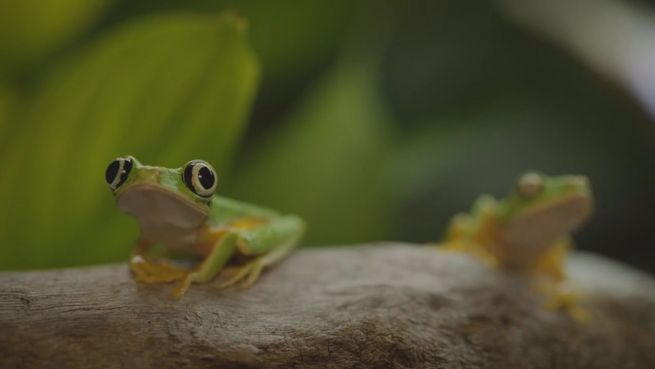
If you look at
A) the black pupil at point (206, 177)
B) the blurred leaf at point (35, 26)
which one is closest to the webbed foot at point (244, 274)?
the black pupil at point (206, 177)

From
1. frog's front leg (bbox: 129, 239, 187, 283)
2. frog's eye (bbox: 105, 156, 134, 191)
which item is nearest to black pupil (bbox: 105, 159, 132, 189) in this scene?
frog's eye (bbox: 105, 156, 134, 191)

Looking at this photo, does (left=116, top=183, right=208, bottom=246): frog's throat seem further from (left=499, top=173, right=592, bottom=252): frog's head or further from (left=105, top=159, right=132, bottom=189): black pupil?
(left=499, top=173, right=592, bottom=252): frog's head

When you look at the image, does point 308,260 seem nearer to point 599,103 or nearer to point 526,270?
point 526,270

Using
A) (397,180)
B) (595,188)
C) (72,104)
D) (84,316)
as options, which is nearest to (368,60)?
(397,180)

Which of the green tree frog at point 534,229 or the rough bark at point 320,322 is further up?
the green tree frog at point 534,229

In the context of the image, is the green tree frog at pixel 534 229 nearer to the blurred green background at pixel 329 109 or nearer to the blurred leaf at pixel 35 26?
the blurred green background at pixel 329 109

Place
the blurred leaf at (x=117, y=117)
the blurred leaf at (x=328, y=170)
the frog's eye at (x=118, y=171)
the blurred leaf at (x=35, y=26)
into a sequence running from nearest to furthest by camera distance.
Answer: the frog's eye at (x=118, y=171), the blurred leaf at (x=117, y=117), the blurred leaf at (x=35, y=26), the blurred leaf at (x=328, y=170)

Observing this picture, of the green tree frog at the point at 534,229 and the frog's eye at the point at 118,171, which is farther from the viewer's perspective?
the green tree frog at the point at 534,229
